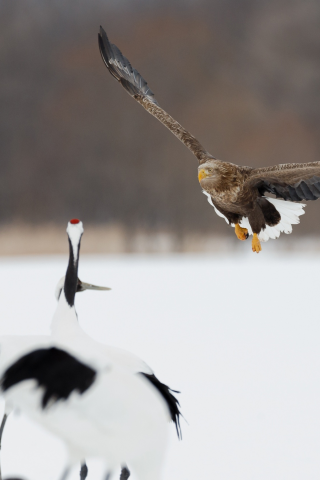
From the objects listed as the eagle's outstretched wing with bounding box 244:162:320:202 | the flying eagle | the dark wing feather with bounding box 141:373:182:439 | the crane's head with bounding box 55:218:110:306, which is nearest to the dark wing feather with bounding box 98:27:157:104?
the flying eagle

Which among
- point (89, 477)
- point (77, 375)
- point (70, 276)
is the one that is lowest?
point (89, 477)

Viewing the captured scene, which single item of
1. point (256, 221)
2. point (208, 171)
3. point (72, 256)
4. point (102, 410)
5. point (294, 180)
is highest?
point (208, 171)

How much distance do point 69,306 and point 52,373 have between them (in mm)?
194

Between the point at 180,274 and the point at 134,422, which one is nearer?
the point at 134,422

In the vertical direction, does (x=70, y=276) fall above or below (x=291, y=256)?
below

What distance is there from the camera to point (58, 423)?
1410 mm

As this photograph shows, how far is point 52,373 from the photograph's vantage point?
56.1 inches

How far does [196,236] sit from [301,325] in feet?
15.9

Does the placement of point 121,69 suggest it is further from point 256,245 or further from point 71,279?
point 71,279

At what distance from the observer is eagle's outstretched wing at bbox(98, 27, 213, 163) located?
3553 mm

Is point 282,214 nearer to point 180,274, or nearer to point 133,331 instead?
point 133,331

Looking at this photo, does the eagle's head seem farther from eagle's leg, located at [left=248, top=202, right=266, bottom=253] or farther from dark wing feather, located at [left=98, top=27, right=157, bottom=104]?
dark wing feather, located at [left=98, top=27, right=157, bottom=104]

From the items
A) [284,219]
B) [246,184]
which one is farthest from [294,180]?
[284,219]

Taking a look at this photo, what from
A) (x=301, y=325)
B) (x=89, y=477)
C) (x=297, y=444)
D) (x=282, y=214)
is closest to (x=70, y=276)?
(x=89, y=477)
